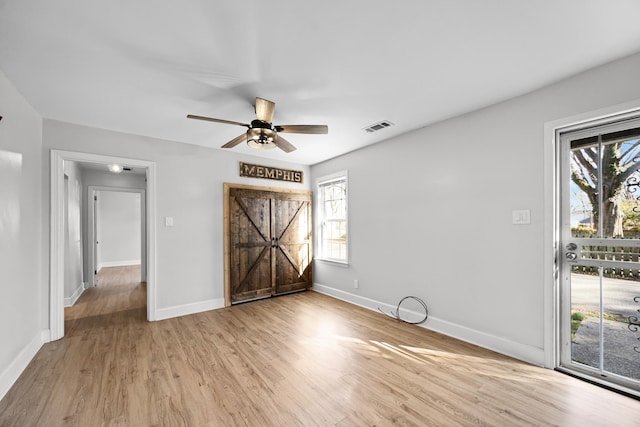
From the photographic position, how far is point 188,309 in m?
3.79

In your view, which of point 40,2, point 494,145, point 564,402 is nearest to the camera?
point 40,2

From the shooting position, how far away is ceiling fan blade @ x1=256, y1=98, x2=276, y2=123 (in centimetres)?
235

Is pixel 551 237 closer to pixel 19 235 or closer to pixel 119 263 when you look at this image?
pixel 19 235

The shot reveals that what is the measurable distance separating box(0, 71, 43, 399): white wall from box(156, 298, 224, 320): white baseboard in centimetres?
113

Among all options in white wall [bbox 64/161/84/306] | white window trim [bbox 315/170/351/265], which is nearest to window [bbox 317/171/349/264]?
white window trim [bbox 315/170/351/265]

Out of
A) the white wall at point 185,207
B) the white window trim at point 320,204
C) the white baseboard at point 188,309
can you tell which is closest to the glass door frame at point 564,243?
the white window trim at point 320,204

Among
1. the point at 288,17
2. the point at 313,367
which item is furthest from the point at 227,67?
the point at 313,367

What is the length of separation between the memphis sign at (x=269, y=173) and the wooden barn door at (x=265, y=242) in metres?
0.24

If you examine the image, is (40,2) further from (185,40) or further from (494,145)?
(494,145)

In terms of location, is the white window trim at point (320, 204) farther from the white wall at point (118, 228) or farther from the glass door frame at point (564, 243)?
the white wall at point (118, 228)

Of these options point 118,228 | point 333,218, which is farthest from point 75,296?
point 333,218

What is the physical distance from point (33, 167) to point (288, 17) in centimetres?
305

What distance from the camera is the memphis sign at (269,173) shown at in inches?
173

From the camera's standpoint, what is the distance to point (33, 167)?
106 inches
